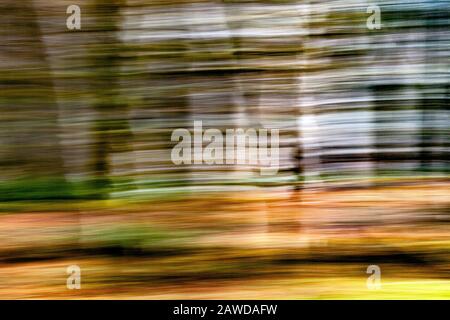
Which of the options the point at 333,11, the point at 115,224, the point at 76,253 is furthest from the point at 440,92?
the point at 76,253

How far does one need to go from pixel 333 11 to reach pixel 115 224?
1.24 meters

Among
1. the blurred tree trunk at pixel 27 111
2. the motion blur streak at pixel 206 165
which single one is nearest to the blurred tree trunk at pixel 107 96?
the motion blur streak at pixel 206 165

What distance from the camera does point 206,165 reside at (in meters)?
2.97

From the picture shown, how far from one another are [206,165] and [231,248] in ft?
1.16

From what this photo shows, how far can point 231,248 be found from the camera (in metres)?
2.96

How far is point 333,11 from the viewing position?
2.96 meters

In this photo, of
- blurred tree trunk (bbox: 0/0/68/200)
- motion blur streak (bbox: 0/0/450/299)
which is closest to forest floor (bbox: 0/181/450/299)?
motion blur streak (bbox: 0/0/450/299)

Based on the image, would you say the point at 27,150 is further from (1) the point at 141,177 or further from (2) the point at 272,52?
(2) the point at 272,52

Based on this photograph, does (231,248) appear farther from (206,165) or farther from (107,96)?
(107,96)

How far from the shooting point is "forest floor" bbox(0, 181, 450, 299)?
2.95 m

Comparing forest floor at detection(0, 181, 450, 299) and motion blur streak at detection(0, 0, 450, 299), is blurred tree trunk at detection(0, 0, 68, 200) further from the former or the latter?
forest floor at detection(0, 181, 450, 299)

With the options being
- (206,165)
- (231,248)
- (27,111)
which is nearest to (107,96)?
(27,111)

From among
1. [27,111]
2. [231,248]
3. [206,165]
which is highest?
[27,111]

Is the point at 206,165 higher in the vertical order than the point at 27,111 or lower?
lower
